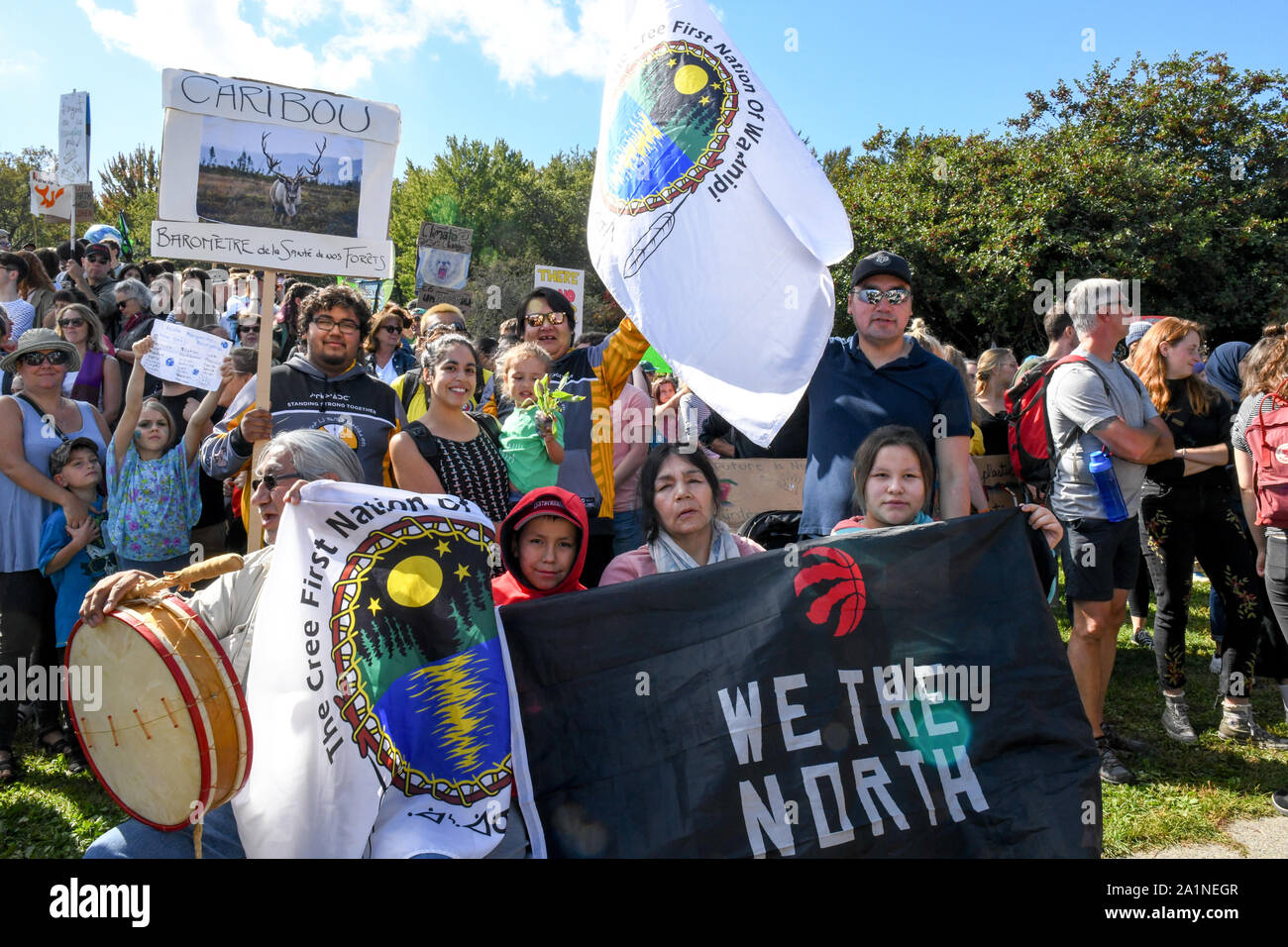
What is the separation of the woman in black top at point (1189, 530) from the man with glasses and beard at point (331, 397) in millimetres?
3989

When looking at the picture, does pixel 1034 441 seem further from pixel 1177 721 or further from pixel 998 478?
pixel 1177 721

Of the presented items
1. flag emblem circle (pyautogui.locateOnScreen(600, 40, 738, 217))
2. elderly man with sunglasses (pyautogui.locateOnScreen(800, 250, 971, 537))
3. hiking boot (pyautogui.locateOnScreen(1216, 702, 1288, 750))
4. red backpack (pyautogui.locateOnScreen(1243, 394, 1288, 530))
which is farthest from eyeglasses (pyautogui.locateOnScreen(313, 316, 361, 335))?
hiking boot (pyautogui.locateOnScreen(1216, 702, 1288, 750))

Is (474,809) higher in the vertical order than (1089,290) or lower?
lower

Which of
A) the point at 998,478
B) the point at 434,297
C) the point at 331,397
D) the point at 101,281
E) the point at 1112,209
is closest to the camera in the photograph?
the point at 331,397

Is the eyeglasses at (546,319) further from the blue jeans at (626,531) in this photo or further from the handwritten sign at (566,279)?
the handwritten sign at (566,279)

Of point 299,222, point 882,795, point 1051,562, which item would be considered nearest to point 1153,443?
point 1051,562

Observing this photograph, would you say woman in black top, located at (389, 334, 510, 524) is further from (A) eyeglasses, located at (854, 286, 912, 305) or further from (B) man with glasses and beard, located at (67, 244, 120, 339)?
(B) man with glasses and beard, located at (67, 244, 120, 339)

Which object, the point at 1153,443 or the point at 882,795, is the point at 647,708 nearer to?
the point at 882,795

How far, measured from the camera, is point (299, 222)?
4.04m

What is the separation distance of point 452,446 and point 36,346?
2.57 m

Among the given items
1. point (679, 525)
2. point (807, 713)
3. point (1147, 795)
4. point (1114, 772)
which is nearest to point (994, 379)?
point (1114, 772)

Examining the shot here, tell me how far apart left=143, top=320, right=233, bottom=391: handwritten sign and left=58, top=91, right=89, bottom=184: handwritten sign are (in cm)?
878

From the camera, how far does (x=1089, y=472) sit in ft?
14.0
